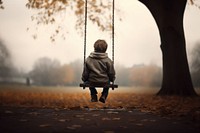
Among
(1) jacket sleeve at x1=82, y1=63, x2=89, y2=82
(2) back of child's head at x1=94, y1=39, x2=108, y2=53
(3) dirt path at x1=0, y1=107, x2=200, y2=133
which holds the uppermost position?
(2) back of child's head at x1=94, y1=39, x2=108, y2=53

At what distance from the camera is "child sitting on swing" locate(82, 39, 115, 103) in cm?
878

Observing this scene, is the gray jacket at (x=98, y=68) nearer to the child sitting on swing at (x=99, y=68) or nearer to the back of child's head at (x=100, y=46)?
the child sitting on swing at (x=99, y=68)

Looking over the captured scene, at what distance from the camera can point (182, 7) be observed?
14.8 meters

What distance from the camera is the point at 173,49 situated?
572 inches

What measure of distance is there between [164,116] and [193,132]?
2.10 m

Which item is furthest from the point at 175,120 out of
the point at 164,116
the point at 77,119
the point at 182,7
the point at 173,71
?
the point at 182,7

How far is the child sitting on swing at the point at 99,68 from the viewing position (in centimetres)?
878

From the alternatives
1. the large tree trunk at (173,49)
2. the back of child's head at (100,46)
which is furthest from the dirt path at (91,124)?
the large tree trunk at (173,49)

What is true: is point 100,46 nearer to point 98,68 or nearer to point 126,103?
point 98,68

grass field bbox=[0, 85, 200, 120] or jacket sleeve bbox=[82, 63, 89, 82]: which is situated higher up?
jacket sleeve bbox=[82, 63, 89, 82]

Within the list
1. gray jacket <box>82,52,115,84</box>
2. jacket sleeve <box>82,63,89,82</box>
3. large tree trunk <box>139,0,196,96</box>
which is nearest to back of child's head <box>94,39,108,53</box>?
gray jacket <box>82,52,115,84</box>

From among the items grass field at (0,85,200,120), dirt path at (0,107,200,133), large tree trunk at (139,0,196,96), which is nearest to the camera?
dirt path at (0,107,200,133)

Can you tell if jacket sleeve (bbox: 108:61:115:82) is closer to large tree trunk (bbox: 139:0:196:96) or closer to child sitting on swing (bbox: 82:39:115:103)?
child sitting on swing (bbox: 82:39:115:103)

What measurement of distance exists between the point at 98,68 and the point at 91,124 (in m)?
2.96
